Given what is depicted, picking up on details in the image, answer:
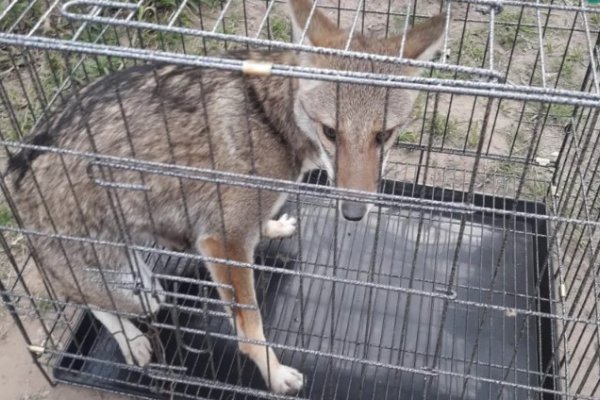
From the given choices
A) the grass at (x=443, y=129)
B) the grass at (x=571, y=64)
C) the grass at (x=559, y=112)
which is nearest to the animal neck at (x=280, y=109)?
the grass at (x=443, y=129)

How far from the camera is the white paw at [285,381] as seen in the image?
2859 mm

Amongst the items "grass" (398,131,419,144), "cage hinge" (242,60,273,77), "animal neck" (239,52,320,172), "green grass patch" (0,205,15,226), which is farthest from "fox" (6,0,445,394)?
"grass" (398,131,419,144)

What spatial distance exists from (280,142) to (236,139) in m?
0.20

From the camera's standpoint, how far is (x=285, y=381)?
9.40 feet

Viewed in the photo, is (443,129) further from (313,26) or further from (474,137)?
(313,26)

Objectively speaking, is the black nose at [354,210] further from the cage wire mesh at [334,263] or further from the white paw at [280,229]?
the white paw at [280,229]

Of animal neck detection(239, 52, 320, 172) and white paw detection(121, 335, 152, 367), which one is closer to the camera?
animal neck detection(239, 52, 320, 172)

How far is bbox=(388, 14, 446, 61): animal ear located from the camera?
8.11ft

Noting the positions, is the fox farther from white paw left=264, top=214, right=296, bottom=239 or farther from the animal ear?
white paw left=264, top=214, right=296, bottom=239

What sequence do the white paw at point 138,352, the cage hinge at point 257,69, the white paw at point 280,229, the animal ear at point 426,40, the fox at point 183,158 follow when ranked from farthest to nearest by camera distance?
the white paw at point 280,229 → the white paw at point 138,352 → the fox at point 183,158 → the animal ear at point 426,40 → the cage hinge at point 257,69

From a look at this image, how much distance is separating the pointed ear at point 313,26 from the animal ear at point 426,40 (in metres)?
0.30

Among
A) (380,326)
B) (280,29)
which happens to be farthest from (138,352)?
(280,29)

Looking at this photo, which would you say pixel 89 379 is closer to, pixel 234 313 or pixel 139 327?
pixel 139 327

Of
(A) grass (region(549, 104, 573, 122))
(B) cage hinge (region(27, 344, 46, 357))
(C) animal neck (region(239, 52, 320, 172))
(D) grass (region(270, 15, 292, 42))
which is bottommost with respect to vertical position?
(B) cage hinge (region(27, 344, 46, 357))
